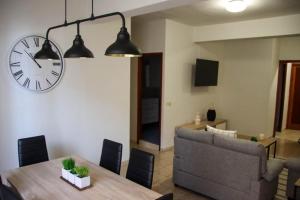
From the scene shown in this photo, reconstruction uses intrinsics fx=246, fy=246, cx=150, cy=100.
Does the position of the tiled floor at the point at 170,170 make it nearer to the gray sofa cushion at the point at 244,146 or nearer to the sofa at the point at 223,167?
the sofa at the point at 223,167

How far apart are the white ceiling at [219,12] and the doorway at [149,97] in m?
1.22

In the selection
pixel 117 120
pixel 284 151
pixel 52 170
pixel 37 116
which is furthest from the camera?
pixel 284 151

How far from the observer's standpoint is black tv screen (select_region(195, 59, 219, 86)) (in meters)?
6.10

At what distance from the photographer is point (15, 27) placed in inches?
135

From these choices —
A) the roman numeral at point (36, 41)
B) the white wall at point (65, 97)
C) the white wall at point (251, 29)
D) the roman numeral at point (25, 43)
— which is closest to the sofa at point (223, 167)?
the white wall at point (65, 97)

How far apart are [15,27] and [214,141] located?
10.4ft

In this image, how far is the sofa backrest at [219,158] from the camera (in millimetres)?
2996

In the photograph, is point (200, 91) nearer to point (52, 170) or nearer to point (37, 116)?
point (37, 116)

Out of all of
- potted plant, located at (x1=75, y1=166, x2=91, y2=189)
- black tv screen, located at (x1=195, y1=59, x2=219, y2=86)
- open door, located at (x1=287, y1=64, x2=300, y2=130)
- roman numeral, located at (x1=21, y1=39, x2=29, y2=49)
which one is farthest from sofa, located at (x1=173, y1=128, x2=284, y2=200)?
open door, located at (x1=287, y1=64, x2=300, y2=130)

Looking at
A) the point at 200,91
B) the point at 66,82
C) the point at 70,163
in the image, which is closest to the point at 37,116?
the point at 66,82

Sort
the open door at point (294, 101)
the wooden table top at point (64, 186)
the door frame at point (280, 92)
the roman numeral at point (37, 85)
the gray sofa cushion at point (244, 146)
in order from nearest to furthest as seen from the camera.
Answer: the wooden table top at point (64, 186), the gray sofa cushion at point (244, 146), the roman numeral at point (37, 85), the door frame at point (280, 92), the open door at point (294, 101)

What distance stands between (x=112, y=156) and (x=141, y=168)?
519 millimetres

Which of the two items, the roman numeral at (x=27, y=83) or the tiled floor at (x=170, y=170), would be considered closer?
the roman numeral at (x=27, y=83)

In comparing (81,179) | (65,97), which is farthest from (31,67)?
(81,179)
